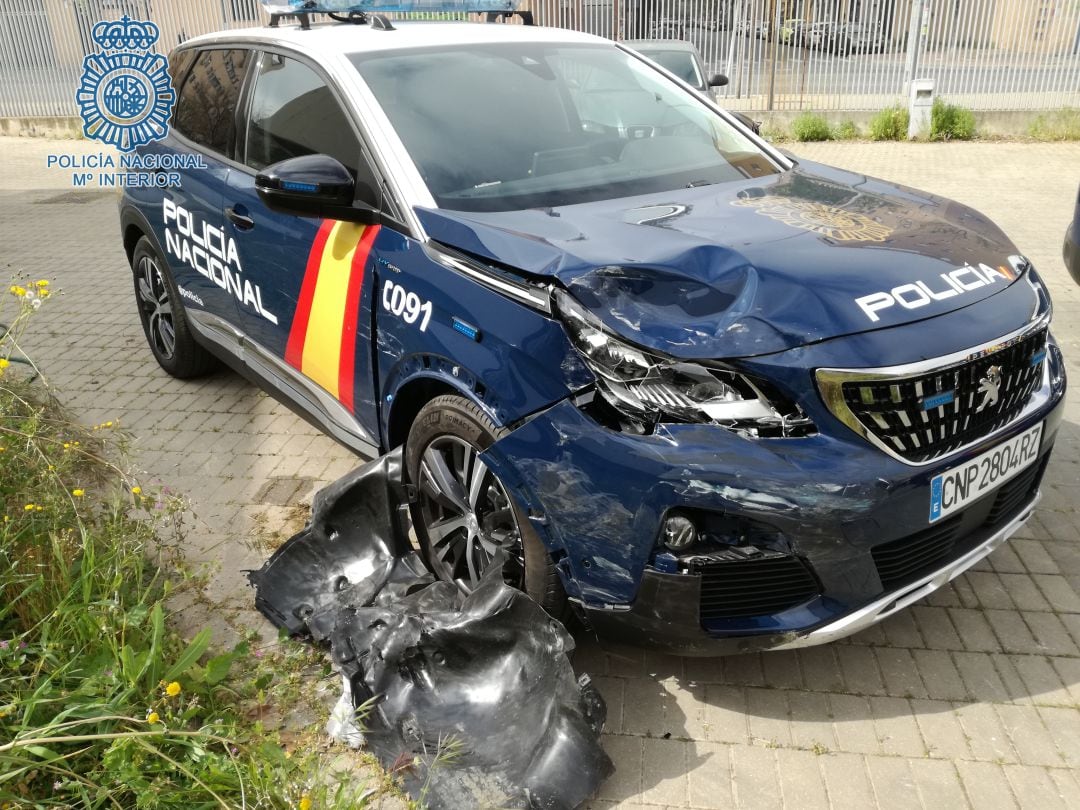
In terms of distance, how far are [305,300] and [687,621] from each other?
197 cm

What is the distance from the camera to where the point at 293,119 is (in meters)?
3.85

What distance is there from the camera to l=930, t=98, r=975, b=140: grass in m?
13.5

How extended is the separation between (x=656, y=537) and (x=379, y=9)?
402 centimetres

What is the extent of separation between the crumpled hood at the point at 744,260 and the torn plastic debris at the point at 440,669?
861mm

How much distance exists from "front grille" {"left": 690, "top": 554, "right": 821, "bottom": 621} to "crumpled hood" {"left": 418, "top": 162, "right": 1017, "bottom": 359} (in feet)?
1.78

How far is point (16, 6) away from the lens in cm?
1706

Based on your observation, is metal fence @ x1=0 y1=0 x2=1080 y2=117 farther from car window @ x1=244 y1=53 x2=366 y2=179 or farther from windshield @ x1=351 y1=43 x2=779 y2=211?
car window @ x1=244 y1=53 x2=366 y2=179

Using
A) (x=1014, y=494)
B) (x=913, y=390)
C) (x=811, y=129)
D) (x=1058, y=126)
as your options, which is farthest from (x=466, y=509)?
(x=1058, y=126)

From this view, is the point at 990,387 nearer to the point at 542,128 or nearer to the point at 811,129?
the point at 542,128

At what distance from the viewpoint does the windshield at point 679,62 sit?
36.6 feet

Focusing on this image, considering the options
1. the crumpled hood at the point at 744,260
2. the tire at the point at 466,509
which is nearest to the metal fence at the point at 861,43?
the crumpled hood at the point at 744,260

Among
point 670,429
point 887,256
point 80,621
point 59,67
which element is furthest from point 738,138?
point 59,67

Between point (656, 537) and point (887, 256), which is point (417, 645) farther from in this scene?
point (887, 256)

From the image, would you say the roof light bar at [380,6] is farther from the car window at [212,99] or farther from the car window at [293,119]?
the car window at [293,119]
